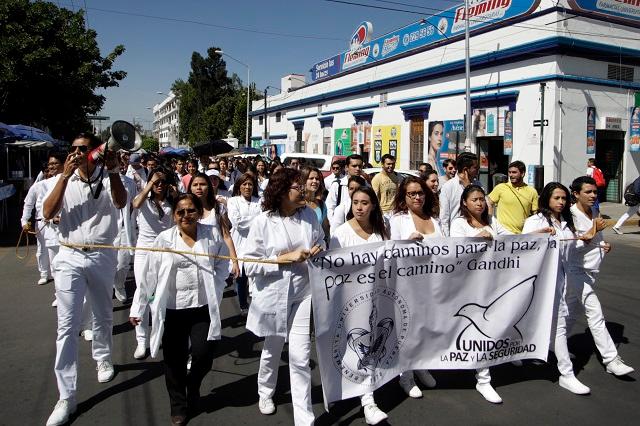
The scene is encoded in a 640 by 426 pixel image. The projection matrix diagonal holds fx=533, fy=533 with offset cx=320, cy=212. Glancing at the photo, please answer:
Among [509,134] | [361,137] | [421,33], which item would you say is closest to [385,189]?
[509,134]

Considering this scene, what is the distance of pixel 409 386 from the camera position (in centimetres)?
419

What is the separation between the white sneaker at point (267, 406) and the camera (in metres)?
3.87

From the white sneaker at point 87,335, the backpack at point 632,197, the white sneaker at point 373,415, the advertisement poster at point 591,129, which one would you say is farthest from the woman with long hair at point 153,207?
the advertisement poster at point 591,129

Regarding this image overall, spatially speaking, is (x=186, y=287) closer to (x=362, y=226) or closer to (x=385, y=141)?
(x=362, y=226)

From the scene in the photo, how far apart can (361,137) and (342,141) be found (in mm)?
2249

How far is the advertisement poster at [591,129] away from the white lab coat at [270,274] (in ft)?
56.5

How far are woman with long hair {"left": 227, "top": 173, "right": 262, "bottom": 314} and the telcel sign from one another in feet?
53.0

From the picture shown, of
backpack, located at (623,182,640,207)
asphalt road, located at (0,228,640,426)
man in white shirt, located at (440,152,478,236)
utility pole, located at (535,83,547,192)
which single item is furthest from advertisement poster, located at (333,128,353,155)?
asphalt road, located at (0,228,640,426)

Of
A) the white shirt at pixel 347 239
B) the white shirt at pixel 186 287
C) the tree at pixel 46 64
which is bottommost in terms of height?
the white shirt at pixel 186 287

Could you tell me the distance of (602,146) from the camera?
19.3m

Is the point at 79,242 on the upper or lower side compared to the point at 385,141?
lower

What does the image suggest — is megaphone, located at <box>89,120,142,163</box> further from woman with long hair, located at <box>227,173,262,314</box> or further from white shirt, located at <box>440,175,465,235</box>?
white shirt, located at <box>440,175,465,235</box>

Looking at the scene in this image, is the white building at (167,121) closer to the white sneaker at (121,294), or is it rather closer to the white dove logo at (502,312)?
the white sneaker at (121,294)

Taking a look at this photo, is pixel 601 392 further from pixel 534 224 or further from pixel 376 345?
pixel 376 345
